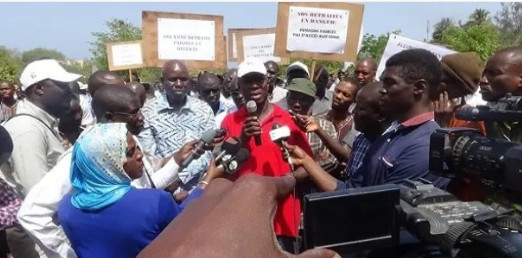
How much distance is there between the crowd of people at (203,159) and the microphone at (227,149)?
5cm

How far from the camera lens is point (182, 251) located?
2.01ft

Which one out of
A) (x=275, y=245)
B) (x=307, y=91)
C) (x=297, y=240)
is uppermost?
(x=275, y=245)

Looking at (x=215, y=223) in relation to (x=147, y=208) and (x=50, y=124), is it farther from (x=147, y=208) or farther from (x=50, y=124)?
(x=50, y=124)

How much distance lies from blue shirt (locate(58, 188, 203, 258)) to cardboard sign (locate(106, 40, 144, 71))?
6.45 m

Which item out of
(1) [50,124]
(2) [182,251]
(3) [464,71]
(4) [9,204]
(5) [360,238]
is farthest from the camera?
(3) [464,71]

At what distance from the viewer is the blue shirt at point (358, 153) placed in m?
3.12

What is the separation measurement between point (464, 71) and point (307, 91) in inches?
53.0

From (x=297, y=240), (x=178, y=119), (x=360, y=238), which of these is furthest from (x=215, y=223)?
(x=178, y=119)

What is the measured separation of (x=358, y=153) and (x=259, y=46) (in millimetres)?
4503

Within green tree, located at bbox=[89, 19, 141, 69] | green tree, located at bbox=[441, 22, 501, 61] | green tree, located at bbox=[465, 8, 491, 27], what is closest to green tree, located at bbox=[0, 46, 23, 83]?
green tree, located at bbox=[89, 19, 141, 69]

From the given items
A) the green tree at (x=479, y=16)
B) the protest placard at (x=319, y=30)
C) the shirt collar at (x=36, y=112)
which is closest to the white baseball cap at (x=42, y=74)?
the shirt collar at (x=36, y=112)

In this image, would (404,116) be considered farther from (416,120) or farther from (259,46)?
(259,46)

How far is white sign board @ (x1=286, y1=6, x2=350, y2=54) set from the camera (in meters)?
5.52

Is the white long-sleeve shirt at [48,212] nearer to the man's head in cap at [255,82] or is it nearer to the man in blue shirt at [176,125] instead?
the man's head in cap at [255,82]
